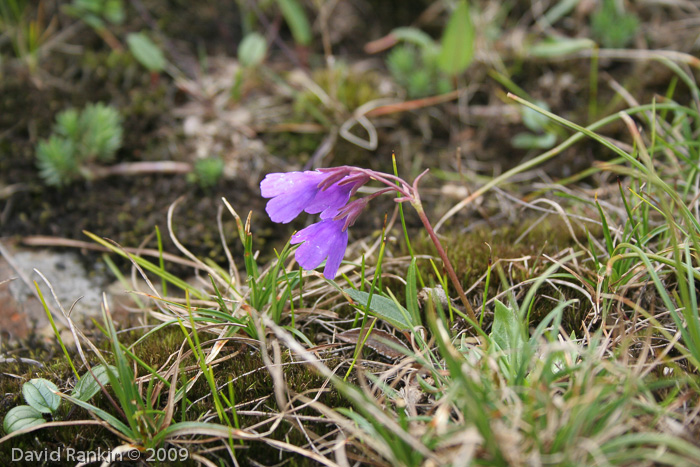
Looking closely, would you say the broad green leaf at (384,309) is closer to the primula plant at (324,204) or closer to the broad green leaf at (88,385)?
the primula plant at (324,204)

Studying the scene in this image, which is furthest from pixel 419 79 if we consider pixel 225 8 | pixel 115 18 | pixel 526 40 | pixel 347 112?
pixel 115 18

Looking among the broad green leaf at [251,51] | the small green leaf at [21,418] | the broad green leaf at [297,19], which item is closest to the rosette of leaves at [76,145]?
the broad green leaf at [251,51]

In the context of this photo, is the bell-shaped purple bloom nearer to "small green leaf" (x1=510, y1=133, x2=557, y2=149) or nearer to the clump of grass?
the clump of grass

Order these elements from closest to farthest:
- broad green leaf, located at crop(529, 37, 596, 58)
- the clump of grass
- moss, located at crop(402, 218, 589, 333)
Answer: the clump of grass → moss, located at crop(402, 218, 589, 333) → broad green leaf, located at crop(529, 37, 596, 58)

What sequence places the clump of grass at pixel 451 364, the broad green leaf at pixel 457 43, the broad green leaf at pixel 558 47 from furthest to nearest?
the broad green leaf at pixel 558 47 < the broad green leaf at pixel 457 43 < the clump of grass at pixel 451 364

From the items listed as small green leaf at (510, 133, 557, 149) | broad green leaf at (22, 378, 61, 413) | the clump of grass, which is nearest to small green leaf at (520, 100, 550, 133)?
small green leaf at (510, 133, 557, 149)

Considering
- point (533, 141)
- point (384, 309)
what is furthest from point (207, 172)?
point (533, 141)

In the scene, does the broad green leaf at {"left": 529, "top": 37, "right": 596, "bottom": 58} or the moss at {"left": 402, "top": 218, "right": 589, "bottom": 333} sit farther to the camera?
the broad green leaf at {"left": 529, "top": 37, "right": 596, "bottom": 58}
